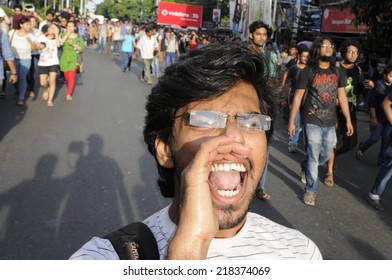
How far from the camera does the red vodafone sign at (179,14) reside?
44531 mm

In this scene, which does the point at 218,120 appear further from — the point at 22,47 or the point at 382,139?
the point at 22,47

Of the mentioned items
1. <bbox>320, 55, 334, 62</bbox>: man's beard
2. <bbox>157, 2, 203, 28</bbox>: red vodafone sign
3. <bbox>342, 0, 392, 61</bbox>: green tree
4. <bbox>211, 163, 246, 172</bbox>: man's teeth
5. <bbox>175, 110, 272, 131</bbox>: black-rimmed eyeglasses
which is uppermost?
<bbox>157, 2, 203, 28</bbox>: red vodafone sign

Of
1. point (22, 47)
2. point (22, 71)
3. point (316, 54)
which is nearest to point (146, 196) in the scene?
point (316, 54)

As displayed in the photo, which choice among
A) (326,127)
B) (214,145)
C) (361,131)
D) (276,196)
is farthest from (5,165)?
(361,131)

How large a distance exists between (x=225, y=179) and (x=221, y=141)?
0.26 metres

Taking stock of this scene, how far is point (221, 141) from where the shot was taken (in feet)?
3.90

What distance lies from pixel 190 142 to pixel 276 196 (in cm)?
380

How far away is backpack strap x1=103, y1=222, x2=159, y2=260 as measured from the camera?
53.0 inches

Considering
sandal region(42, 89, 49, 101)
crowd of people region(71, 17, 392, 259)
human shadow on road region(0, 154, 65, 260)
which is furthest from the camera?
sandal region(42, 89, 49, 101)

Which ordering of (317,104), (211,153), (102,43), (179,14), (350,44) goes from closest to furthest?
1. (211,153)
2. (317,104)
3. (350,44)
4. (102,43)
5. (179,14)

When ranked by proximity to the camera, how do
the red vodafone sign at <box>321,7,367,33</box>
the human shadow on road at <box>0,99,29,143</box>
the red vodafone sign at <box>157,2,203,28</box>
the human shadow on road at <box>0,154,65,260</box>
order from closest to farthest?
the human shadow on road at <box>0,154,65,260</box> → the human shadow on road at <box>0,99,29,143</box> → the red vodafone sign at <box>321,7,367,33</box> → the red vodafone sign at <box>157,2,203,28</box>

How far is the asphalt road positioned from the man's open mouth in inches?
90.5

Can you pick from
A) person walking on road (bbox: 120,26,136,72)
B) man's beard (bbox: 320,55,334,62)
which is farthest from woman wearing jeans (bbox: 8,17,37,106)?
person walking on road (bbox: 120,26,136,72)

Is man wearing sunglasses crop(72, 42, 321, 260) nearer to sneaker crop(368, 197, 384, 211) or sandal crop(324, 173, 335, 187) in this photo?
sneaker crop(368, 197, 384, 211)
